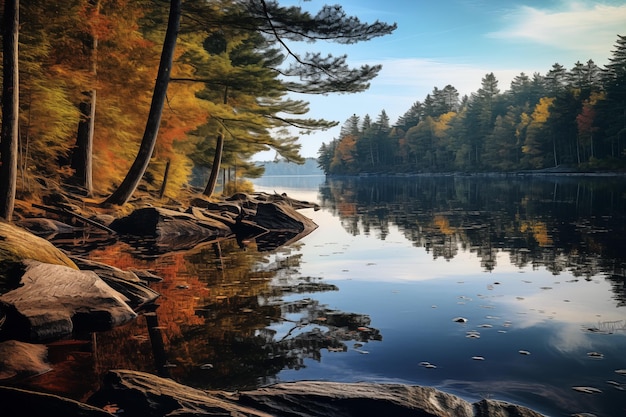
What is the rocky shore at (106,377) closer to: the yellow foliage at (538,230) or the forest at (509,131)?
the yellow foliage at (538,230)

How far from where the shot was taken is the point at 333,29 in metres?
14.4

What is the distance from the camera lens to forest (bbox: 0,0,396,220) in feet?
44.6

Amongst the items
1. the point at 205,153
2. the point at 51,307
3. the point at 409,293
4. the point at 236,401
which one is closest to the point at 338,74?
the point at 409,293

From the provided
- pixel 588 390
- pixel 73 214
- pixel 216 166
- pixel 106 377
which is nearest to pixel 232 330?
pixel 106 377

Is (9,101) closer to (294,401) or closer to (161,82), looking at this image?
(161,82)

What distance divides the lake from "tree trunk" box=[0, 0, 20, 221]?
2.52 m

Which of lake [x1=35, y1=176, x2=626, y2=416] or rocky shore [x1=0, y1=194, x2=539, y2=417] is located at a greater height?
rocky shore [x1=0, y1=194, x2=539, y2=417]

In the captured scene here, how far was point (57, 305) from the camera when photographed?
5.93 meters

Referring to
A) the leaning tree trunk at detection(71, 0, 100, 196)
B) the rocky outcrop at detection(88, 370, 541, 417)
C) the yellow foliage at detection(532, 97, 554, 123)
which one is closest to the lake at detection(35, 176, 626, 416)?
the rocky outcrop at detection(88, 370, 541, 417)

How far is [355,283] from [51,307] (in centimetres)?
483

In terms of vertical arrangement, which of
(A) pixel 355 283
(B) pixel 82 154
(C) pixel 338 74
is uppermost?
(C) pixel 338 74

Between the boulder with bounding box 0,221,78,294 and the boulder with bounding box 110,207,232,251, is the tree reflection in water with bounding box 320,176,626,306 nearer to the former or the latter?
the boulder with bounding box 110,207,232,251

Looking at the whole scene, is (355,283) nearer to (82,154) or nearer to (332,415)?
(332,415)

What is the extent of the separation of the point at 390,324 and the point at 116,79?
15.3m
